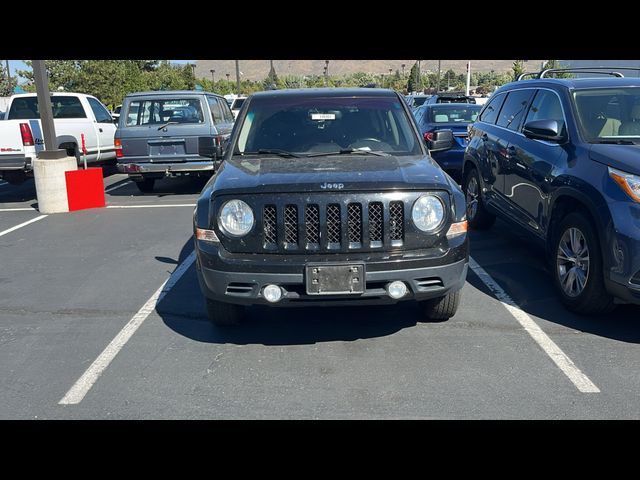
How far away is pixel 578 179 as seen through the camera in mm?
4801

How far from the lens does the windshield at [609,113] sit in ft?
16.8

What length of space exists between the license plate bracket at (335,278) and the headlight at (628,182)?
6.62 feet

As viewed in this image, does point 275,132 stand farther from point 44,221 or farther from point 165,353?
point 44,221

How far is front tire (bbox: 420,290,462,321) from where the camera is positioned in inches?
183

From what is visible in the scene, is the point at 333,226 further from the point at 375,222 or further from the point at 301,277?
the point at 301,277

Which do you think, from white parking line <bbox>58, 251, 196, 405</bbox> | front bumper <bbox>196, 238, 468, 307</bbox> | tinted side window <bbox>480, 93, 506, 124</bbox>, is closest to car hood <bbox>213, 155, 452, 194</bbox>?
front bumper <bbox>196, 238, 468, 307</bbox>

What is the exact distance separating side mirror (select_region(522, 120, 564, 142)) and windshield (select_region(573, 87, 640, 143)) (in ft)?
0.66

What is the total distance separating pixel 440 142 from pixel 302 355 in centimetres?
251

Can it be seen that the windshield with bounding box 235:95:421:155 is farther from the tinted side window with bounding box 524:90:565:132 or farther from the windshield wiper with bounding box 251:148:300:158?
the tinted side window with bounding box 524:90:565:132

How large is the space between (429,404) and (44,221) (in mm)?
7730

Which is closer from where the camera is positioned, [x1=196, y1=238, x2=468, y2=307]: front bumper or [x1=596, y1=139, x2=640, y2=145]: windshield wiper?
[x1=196, y1=238, x2=468, y2=307]: front bumper

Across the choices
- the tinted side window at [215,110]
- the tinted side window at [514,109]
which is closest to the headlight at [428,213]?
the tinted side window at [514,109]

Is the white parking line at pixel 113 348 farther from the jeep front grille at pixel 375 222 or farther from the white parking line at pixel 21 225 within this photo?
the white parking line at pixel 21 225

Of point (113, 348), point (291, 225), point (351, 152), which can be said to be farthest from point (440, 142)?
point (113, 348)
